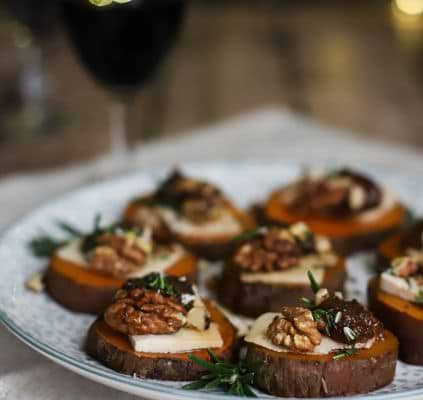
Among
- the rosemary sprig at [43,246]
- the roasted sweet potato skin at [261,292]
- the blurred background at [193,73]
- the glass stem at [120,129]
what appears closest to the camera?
the roasted sweet potato skin at [261,292]

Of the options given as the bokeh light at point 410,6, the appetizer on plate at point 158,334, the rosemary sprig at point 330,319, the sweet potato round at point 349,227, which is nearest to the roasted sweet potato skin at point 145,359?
the appetizer on plate at point 158,334

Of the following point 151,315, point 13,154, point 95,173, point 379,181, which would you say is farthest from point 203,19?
point 151,315

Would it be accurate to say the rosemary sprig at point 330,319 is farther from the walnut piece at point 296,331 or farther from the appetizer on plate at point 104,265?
the appetizer on plate at point 104,265

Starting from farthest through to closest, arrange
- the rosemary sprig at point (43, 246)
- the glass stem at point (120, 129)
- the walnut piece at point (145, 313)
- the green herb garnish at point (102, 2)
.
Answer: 1. the glass stem at point (120, 129)
2. the green herb garnish at point (102, 2)
3. the rosemary sprig at point (43, 246)
4. the walnut piece at point (145, 313)

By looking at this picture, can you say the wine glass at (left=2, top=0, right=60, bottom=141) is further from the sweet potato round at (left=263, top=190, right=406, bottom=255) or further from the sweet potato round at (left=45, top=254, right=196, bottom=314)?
the sweet potato round at (left=45, top=254, right=196, bottom=314)

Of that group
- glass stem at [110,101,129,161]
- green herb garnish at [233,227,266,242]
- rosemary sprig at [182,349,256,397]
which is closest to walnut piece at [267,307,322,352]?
rosemary sprig at [182,349,256,397]

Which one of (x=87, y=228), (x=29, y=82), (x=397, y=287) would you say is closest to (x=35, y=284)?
(x=87, y=228)
